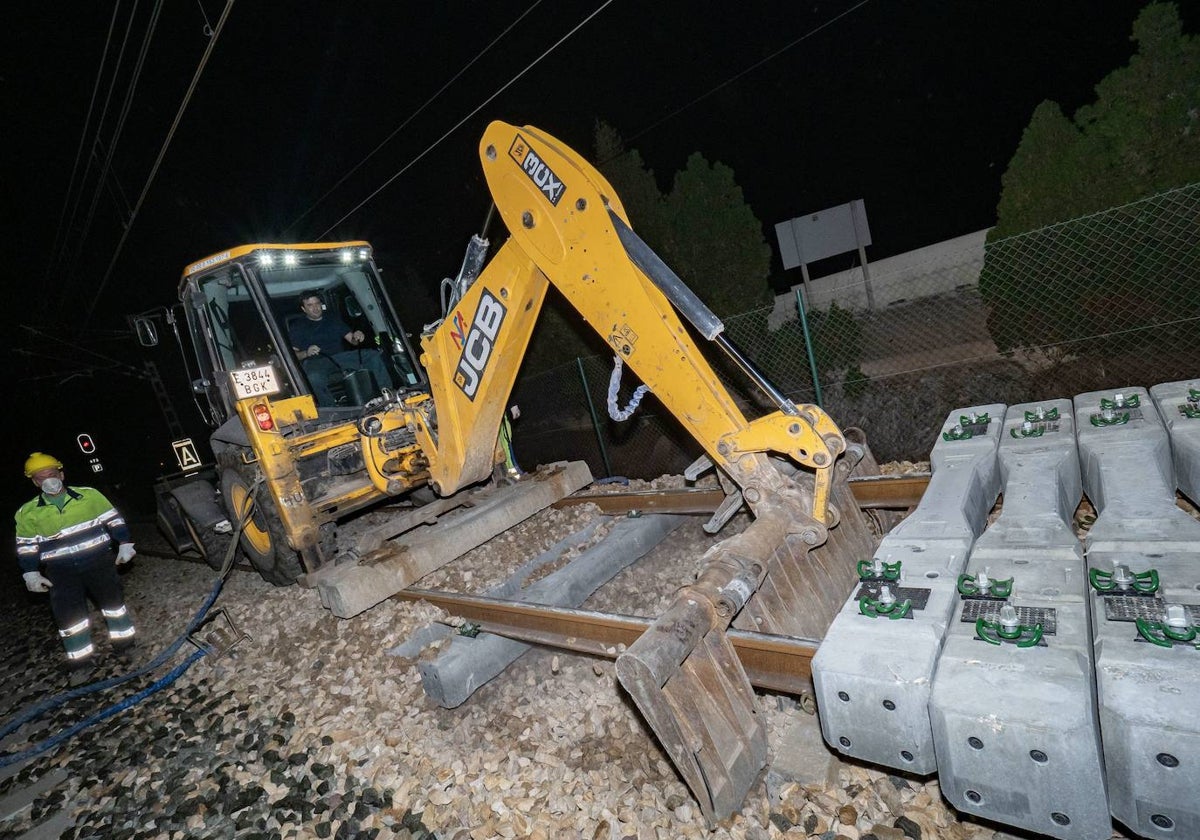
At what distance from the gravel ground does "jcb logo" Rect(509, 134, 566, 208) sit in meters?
3.04

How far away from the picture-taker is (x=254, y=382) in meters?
5.37

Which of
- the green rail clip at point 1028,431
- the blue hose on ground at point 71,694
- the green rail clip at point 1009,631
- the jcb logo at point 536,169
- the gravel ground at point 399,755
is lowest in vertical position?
the gravel ground at point 399,755

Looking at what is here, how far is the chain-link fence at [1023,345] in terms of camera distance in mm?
7270

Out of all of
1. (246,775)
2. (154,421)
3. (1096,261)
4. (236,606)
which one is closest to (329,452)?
(236,606)

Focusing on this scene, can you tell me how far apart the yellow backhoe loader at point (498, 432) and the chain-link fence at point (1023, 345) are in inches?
126

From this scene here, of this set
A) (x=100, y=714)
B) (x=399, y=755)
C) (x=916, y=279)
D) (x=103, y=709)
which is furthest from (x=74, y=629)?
(x=916, y=279)

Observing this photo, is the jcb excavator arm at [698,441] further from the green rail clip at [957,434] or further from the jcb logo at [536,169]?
the green rail clip at [957,434]

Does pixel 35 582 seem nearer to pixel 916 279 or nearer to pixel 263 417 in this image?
pixel 263 417

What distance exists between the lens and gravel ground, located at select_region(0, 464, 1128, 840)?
255cm

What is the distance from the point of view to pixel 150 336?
21.2ft

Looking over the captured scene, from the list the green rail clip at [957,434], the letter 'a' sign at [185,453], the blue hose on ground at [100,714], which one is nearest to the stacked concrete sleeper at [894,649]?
the green rail clip at [957,434]

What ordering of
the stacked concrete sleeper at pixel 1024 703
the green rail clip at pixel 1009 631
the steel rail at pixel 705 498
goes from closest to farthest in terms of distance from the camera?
the stacked concrete sleeper at pixel 1024 703 → the green rail clip at pixel 1009 631 → the steel rail at pixel 705 498

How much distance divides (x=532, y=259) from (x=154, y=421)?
26602mm

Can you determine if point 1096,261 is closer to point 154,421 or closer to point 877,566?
point 877,566
